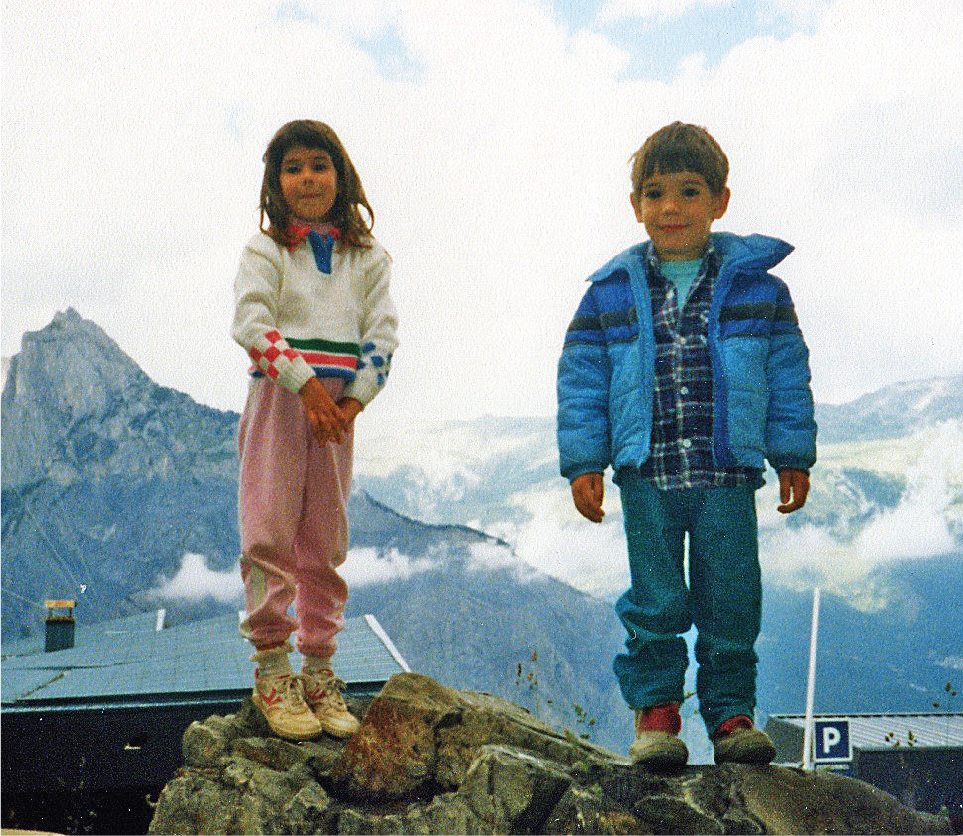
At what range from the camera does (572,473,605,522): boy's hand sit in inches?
114

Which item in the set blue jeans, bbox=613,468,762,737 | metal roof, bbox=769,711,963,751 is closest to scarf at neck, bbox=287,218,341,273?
blue jeans, bbox=613,468,762,737

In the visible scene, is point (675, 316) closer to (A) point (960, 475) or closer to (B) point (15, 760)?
(A) point (960, 475)

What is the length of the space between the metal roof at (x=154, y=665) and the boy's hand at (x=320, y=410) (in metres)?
1.26

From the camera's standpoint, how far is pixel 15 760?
411 cm

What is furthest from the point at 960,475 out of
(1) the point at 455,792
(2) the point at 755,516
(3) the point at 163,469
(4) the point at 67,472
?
(4) the point at 67,472

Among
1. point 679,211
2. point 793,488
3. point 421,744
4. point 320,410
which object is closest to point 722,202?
point 679,211

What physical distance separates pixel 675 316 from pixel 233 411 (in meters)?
2.23

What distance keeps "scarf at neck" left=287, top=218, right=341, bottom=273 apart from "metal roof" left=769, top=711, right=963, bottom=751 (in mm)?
1951

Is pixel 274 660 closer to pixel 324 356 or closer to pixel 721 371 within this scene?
pixel 324 356

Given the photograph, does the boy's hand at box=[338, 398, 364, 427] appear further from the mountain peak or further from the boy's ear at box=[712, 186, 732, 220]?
the mountain peak

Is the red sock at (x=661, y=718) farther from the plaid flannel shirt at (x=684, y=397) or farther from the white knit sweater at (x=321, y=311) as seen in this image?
the white knit sweater at (x=321, y=311)

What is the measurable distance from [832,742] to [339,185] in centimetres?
220

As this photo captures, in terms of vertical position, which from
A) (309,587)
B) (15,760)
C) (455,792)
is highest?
(309,587)

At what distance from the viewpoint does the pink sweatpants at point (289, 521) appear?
117 inches
